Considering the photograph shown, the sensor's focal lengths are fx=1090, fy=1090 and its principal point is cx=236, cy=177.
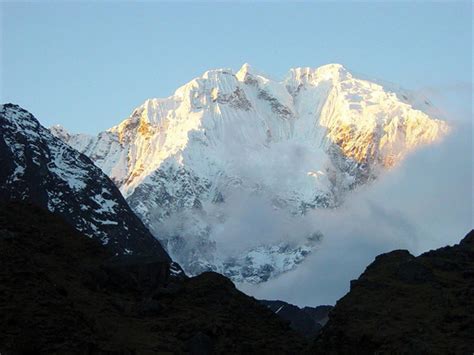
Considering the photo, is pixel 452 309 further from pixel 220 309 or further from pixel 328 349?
pixel 220 309

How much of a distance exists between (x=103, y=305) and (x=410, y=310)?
1710 cm

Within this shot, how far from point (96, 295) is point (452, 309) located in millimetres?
20062

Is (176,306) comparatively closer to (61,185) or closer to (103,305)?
(103,305)

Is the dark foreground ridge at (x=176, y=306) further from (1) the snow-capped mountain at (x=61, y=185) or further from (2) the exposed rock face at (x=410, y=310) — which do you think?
(1) the snow-capped mountain at (x=61, y=185)

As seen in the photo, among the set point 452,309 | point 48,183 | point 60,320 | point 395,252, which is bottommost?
point 60,320

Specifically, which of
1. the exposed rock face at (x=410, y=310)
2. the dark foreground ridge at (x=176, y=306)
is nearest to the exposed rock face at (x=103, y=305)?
the dark foreground ridge at (x=176, y=306)

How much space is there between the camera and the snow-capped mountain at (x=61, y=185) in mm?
140875

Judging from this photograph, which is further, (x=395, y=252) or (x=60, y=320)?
(x=395, y=252)

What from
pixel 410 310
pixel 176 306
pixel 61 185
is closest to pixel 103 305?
pixel 176 306

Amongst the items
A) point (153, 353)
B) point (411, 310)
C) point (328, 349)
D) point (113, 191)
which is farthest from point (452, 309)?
point (113, 191)

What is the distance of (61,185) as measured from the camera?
494 ft

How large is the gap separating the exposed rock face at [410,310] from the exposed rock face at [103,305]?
3599 mm

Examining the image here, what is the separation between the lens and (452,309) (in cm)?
5812

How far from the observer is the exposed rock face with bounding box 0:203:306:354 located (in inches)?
2029
